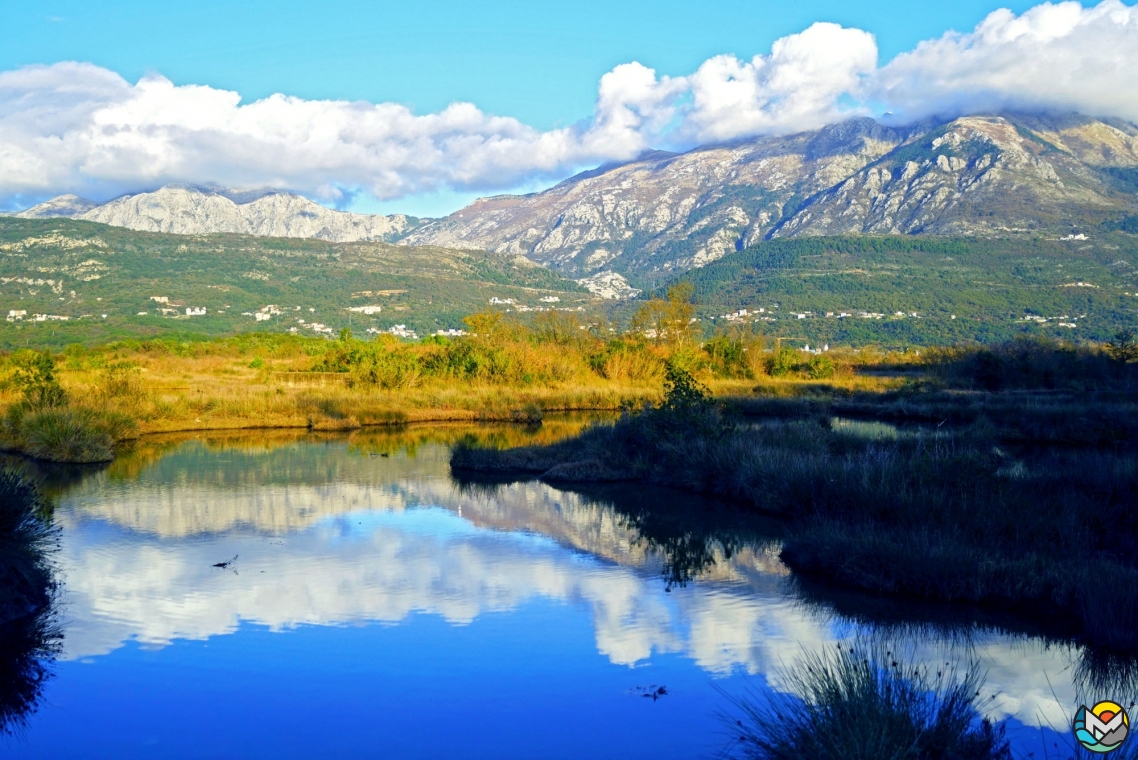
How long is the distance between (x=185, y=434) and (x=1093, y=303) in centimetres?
8792

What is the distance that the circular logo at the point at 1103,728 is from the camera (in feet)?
19.0

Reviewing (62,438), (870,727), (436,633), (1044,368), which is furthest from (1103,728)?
(1044,368)

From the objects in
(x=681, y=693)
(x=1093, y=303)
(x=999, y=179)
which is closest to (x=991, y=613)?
(x=681, y=693)

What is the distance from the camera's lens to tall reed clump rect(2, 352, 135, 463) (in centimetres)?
2219

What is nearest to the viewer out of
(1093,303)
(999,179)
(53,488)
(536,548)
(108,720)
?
(108,720)

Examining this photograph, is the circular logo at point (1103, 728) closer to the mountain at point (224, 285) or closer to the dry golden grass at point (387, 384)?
the dry golden grass at point (387, 384)

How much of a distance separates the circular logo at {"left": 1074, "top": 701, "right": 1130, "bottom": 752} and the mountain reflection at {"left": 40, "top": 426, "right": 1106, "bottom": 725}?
1.47m

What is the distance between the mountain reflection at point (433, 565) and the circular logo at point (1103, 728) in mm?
1474

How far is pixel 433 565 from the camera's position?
13.3 meters

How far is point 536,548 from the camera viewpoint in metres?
14.3

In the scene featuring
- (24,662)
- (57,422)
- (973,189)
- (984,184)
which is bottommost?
(24,662)

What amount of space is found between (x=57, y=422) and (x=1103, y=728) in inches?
892

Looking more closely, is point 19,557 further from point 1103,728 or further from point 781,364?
point 781,364

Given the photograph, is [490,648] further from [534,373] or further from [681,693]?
[534,373]
